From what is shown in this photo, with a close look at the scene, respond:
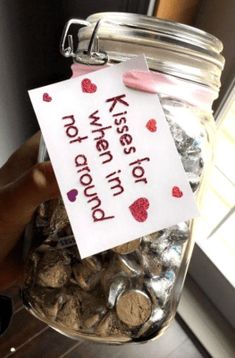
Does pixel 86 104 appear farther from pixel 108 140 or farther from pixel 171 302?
pixel 171 302

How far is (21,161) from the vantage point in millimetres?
498

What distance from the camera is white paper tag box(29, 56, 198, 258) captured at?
30cm

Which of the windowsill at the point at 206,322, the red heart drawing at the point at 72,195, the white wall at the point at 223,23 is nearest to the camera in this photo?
the red heart drawing at the point at 72,195

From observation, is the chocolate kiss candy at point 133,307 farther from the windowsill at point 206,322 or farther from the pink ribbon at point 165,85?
the windowsill at point 206,322

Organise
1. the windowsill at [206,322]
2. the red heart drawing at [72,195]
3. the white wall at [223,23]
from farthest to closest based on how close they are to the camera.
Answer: the windowsill at [206,322] → the white wall at [223,23] → the red heart drawing at [72,195]

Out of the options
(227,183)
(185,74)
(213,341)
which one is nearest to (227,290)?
(213,341)

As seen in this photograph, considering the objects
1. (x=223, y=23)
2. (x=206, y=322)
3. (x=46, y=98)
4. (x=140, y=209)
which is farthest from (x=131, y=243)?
(x=206, y=322)

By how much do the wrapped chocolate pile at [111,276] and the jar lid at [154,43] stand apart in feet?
0.11

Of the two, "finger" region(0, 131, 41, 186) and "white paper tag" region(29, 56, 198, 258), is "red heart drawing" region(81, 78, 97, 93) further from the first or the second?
"finger" region(0, 131, 41, 186)

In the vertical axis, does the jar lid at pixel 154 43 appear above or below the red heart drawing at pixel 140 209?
above

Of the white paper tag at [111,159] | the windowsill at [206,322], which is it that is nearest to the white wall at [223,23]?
the white paper tag at [111,159]

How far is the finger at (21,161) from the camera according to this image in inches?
19.2

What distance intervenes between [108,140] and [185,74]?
106 mm

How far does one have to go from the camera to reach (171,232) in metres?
0.36
